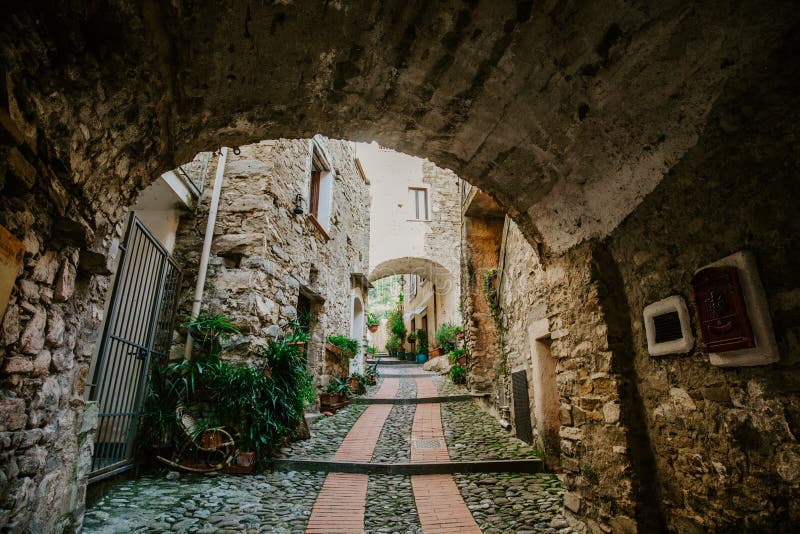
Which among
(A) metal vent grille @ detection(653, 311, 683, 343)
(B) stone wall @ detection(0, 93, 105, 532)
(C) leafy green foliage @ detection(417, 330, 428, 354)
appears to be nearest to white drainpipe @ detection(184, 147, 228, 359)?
(B) stone wall @ detection(0, 93, 105, 532)

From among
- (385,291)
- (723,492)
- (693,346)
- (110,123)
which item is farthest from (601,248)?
(385,291)

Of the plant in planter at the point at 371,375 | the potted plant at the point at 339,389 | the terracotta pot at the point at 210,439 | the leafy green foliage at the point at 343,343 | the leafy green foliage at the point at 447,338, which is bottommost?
the terracotta pot at the point at 210,439

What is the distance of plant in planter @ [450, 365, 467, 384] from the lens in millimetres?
7825

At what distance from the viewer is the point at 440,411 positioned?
600 centimetres

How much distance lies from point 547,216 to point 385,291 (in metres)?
23.0

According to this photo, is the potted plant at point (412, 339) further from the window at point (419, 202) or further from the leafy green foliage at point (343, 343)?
the leafy green foliage at point (343, 343)

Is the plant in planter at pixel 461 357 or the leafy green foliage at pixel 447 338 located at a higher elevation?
the leafy green foliage at pixel 447 338

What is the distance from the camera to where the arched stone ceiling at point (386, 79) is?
4.24 feet

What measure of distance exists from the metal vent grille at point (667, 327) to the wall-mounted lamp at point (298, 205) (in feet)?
15.2

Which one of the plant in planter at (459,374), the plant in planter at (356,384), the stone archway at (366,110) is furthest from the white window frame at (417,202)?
the stone archway at (366,110)

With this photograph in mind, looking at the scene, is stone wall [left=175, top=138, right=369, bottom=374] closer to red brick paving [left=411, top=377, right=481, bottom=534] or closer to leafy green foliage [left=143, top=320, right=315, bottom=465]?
leafy green foliage [left=143, top=320, right=315, bottom=465]

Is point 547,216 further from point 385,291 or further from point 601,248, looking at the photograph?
point 385,291

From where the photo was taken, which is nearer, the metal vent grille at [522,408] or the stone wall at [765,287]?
the stone wall at [765,287]

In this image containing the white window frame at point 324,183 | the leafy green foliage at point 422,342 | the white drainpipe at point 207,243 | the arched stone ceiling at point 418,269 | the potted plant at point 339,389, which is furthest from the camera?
the leafy green foliage at point 422,342
